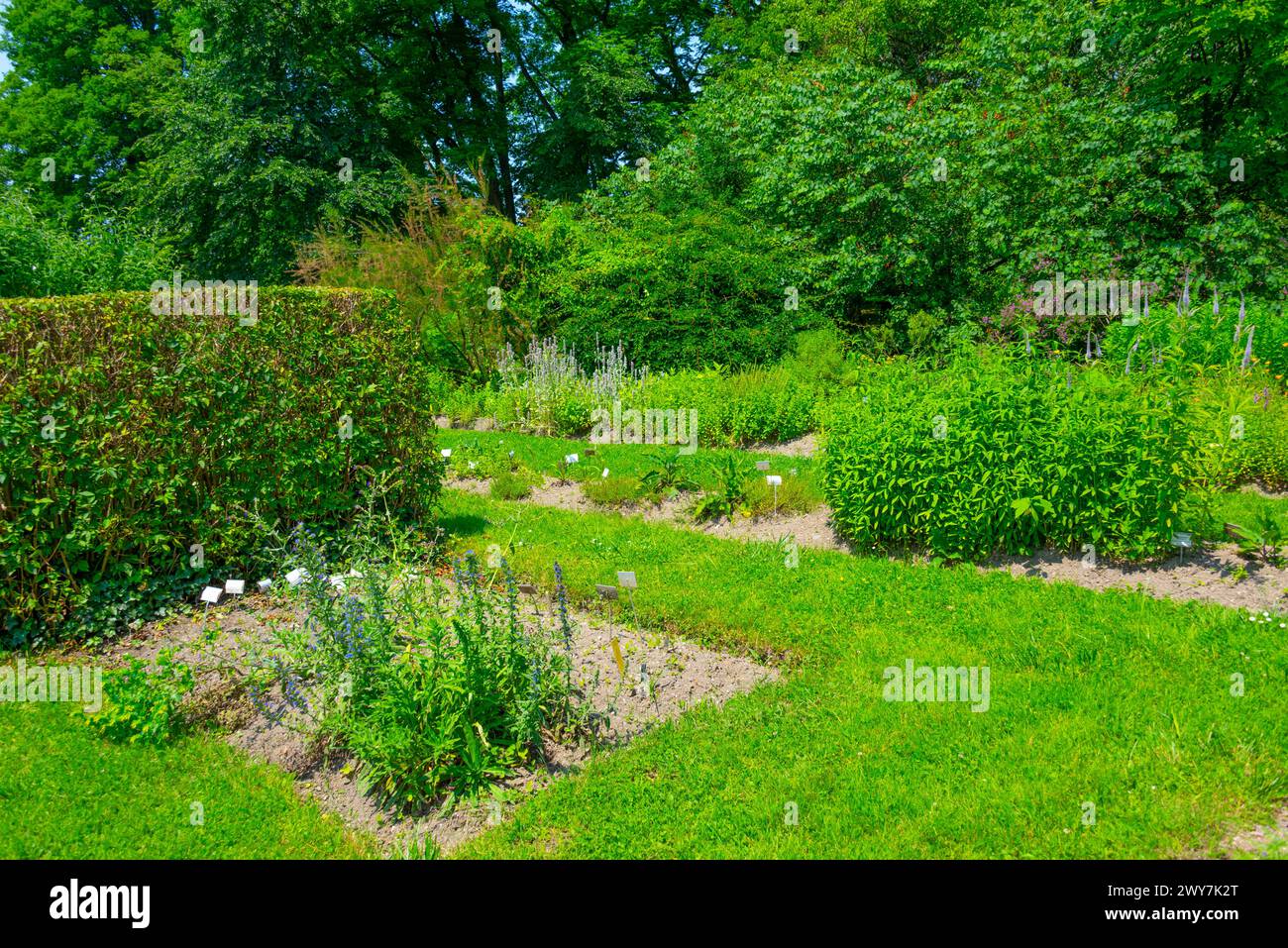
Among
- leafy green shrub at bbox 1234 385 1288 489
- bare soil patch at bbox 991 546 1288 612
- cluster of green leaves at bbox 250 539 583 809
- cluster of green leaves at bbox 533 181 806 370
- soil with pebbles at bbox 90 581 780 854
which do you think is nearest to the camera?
soil with pebbles at bbox 90 581 780 854

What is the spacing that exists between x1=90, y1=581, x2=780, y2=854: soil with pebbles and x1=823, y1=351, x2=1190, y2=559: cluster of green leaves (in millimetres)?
1922

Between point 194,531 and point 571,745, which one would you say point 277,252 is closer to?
point 194,531

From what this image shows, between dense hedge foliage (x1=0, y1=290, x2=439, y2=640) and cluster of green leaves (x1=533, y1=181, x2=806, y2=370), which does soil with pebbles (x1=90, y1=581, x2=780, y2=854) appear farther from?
cluster of green leaves (x1=533, y1=181, x2=806, y2=370)

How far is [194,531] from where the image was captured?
17.7 feet

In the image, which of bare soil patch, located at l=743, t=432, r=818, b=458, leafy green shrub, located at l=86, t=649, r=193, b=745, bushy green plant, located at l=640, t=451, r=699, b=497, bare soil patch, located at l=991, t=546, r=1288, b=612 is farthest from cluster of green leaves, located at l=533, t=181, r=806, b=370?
leafy green shrub, located at l=86, t=649, r=193, b=745

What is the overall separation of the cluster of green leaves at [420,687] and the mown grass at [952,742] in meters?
0.36

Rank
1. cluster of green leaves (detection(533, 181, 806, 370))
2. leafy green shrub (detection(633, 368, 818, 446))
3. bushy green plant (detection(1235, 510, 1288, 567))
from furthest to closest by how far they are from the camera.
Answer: cluster of green leaves (detection(533, 181, 806, 370)), leafy green shrub (detection(633, 368, 818, 446)), bushy green plant (detection(1235, 510, 1288, 567))

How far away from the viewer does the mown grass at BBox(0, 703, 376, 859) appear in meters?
3.08

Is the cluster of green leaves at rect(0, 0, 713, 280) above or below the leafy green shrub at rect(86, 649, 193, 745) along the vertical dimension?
above

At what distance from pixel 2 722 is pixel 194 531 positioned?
162 centimetres

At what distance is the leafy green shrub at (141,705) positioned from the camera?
3846mm

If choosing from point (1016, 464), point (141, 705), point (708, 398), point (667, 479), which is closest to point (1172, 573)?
point (1016, 464)
